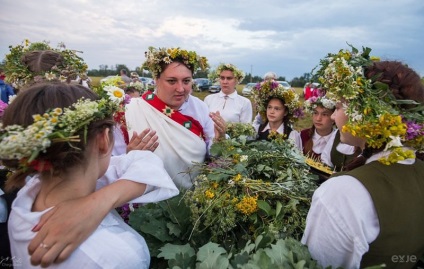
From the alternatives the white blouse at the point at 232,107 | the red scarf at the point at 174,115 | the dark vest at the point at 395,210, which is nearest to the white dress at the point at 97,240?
the dark vest at the point at 395,210

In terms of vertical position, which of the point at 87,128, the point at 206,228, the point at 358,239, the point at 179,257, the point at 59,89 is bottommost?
the point at 206,228

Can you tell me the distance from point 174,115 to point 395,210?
2011 millimetres

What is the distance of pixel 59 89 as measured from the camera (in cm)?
121

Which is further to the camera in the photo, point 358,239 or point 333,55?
point 333,55

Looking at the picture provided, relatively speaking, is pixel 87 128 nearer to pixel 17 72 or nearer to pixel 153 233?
pixel 153 233

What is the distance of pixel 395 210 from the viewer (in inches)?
52.8

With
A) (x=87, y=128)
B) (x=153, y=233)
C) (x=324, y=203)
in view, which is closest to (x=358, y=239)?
(x=324, y=203)

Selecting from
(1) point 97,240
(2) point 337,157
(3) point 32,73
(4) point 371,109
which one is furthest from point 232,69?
(1) point 97,240

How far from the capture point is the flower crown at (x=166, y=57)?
283cm

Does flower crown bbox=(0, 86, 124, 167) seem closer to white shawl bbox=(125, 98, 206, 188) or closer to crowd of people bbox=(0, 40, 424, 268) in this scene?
crowd of people bbox=(0, 40, 424, 268)

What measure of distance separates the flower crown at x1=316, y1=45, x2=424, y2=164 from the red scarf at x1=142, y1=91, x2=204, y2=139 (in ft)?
5.16

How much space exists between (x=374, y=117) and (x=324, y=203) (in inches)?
18.3

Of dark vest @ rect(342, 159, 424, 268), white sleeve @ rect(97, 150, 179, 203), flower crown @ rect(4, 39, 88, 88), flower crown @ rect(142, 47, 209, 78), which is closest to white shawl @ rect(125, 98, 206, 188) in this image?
flower crown @ rect(142, 47, 209, 78)

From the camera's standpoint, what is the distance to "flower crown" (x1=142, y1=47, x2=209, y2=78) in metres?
2.83
